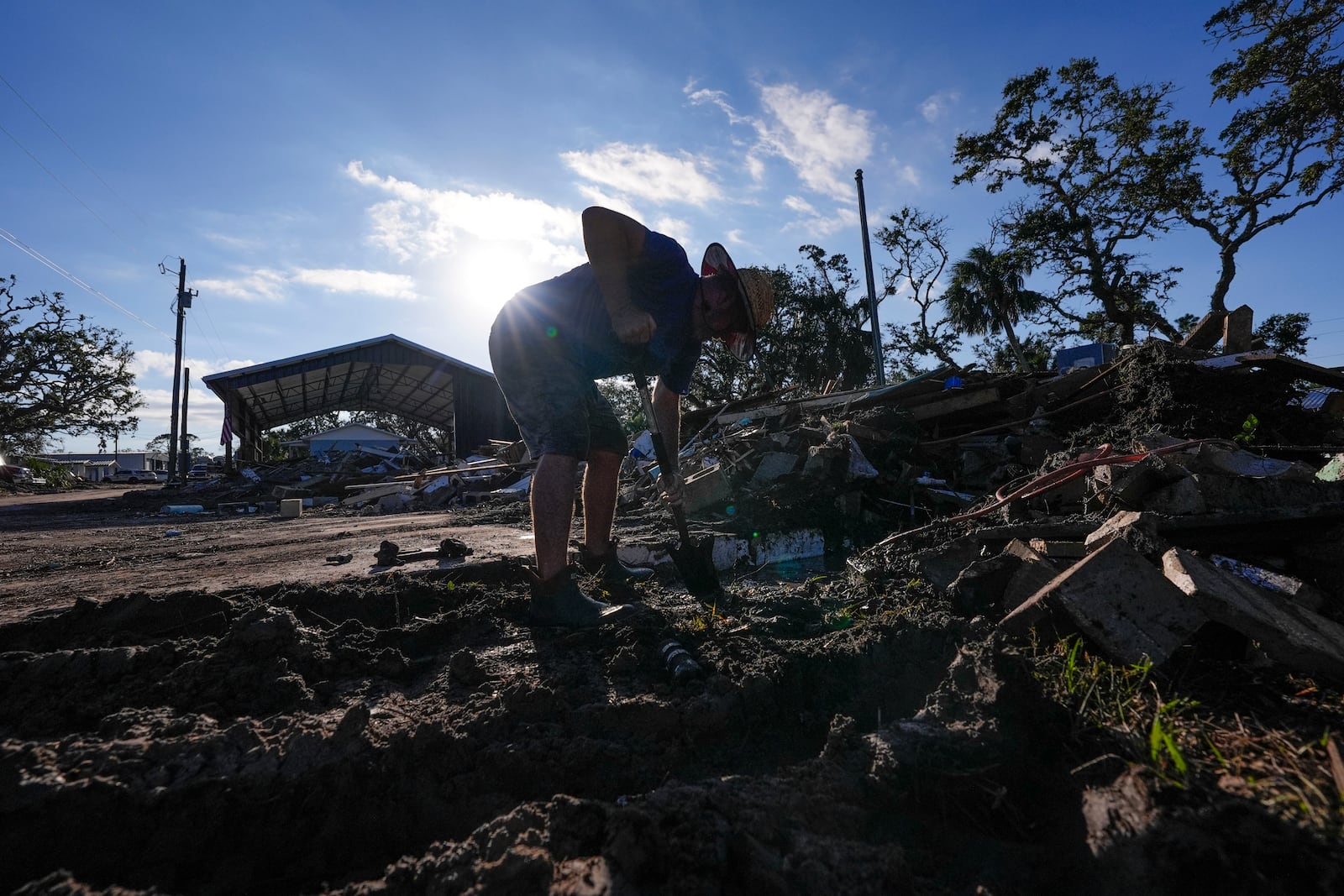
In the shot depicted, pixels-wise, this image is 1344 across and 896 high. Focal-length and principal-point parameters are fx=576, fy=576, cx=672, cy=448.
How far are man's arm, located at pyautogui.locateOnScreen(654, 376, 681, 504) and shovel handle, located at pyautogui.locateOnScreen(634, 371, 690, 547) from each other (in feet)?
0.07

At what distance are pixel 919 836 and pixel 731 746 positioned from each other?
0.49 meters

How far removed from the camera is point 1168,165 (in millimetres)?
17531

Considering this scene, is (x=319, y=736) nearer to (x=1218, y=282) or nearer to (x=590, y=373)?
(x=590, y=373)

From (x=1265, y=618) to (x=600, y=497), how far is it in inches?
94.4

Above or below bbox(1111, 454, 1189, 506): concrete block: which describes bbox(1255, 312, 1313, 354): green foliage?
above

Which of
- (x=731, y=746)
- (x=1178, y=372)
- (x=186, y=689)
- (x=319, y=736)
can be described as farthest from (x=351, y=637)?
(x=1178, y=372)

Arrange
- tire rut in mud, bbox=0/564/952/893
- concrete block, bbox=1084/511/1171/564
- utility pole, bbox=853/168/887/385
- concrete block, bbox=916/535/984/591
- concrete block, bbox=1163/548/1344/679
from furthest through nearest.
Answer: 1. utility pole, bbox=853/168/887/385
2. concrete block, bbox=916/535/984/591
3. concrete block, bbox=1084/511/1171/564
4. concrete block, bbox=1163/548/1344/679
5. tire rut in mud, bbox=0/564/952/893

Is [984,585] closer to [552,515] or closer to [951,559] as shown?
[951,559]

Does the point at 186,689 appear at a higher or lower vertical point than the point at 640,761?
higher

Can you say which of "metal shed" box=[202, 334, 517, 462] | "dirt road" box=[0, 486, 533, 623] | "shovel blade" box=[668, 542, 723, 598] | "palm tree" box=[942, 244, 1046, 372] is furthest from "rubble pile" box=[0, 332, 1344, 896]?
"palm tree" box=[942, 244, 1046, 372]

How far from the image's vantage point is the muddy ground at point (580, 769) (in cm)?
99

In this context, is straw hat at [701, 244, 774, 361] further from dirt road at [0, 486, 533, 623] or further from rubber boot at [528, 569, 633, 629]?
dirt road at [0, 486, 533, 623]

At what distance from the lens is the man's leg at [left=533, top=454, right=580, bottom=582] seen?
235cm

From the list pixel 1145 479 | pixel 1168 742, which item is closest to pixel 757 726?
pixel 1168 742
